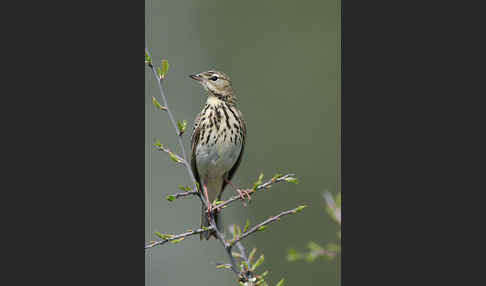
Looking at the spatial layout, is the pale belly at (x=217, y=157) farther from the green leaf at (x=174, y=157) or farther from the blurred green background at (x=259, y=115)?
the green leaf at (x=174, y=157)

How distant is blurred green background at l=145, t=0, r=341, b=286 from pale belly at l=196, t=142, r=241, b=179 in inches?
4.4

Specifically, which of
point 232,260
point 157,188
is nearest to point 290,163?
point 157,188

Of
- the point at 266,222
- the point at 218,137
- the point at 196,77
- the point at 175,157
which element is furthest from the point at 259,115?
the point at 266,222

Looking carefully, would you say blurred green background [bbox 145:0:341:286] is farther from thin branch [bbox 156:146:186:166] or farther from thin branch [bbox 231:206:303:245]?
thin branch [bbox 231:206:303:245]

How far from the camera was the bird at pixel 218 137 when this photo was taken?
396cm

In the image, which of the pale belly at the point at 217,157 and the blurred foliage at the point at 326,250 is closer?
the blurred foliage at the point at 326,250

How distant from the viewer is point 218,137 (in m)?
3.97

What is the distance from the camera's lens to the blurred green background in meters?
3.32

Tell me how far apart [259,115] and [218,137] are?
1.52 ft

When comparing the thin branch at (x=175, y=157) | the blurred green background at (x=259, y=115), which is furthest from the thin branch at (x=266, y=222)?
the blurred green background at (x=259, y=115)

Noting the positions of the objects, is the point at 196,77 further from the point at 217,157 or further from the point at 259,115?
the point at 259,115

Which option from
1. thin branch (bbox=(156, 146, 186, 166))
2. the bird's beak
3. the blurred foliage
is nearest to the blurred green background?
the bird's beak

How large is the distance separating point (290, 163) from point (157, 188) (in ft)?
5.27

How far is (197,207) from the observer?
3543 millimetres
